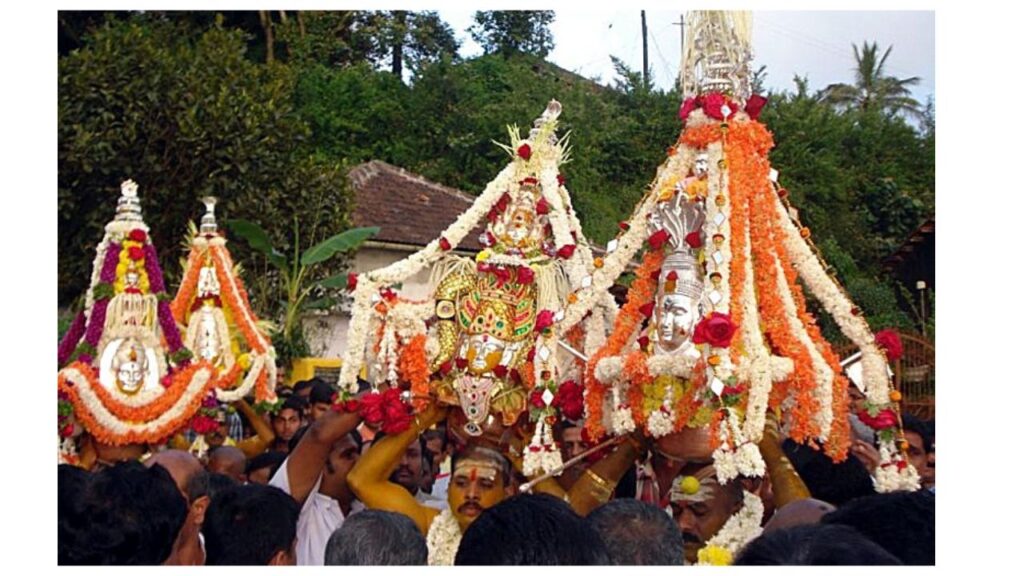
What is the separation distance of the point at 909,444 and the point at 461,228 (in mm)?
3013

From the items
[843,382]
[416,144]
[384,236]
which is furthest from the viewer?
[416,144]

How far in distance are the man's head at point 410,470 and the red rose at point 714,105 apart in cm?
256

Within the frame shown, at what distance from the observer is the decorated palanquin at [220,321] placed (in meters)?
9.80

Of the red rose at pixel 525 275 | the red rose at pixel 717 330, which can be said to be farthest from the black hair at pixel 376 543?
the red rose at pixel 525 275

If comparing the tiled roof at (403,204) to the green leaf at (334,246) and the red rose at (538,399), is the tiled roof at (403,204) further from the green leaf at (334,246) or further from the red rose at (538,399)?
the red rose at (538,399)

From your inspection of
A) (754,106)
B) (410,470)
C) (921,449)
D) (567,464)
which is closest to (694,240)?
(754,106)

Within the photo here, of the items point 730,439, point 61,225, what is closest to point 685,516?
point 730,439

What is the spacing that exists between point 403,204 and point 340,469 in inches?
509

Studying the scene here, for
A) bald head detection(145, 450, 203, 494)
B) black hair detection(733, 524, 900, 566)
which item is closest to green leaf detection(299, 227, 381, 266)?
bald head detection(145, 450, 203, 494)

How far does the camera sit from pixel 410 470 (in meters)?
6.78

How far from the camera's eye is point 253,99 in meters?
15.3

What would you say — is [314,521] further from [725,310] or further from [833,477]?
[833,477]

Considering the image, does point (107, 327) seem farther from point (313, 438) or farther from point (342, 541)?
point (342, 541)

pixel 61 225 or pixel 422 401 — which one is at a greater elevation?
pixel 61 225
